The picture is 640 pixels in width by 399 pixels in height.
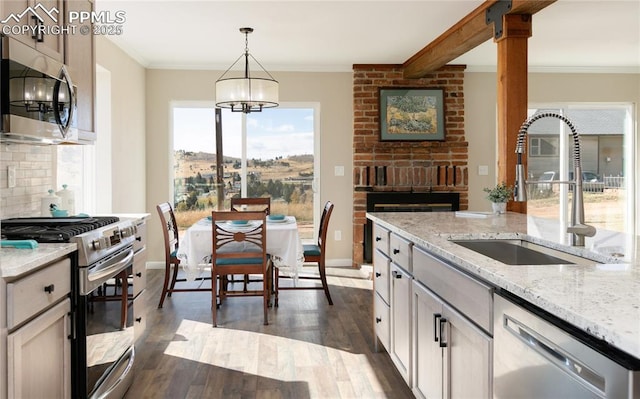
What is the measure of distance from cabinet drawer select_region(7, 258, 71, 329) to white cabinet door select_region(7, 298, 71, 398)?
1.5 inches

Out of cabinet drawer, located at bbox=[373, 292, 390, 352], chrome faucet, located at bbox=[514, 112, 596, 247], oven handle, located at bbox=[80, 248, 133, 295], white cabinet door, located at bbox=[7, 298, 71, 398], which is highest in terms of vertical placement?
chrome faucet, located at bbox=[514, 112, 596, 247]

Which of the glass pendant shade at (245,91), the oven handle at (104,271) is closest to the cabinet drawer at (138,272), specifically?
the oven handle at (104,271)

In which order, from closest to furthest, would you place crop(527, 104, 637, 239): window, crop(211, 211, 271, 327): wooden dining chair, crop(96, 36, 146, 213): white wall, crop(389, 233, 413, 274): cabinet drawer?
crop(389, 233, 413, 274): cabinet drawer → crop(211, 211, 271, 327): wooden dining chair → crop(96, 36, 146, 213): white wall → crop(527, 104, 637, 239): window

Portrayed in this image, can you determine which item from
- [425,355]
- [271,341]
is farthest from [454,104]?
[425,355]

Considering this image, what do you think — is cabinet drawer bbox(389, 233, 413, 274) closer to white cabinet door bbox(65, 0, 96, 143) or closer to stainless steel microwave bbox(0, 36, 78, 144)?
stainless steel microwave bbox(0, 36, 78, 144)

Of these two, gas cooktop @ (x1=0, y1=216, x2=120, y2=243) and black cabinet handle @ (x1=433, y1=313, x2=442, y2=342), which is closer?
black cabinet handle @ (x1=433, y1=313, x2=442, y2=342)

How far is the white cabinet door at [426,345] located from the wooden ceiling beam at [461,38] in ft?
6.98

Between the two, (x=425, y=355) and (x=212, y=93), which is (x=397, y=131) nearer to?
(x=212, y=93)

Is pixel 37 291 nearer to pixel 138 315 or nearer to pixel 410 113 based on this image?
pixel 138 315

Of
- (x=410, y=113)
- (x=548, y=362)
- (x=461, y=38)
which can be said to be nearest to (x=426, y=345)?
(x=548, y=362)

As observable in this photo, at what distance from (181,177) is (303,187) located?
1.47m

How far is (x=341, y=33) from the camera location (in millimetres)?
4859

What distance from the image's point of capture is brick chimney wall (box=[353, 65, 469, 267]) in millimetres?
6332

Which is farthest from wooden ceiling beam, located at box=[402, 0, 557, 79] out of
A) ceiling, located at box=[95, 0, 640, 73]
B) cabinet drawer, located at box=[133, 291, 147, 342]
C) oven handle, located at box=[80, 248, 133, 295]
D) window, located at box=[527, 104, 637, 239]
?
cabinet drawer, located at box=[133, 291, 147, 342]
